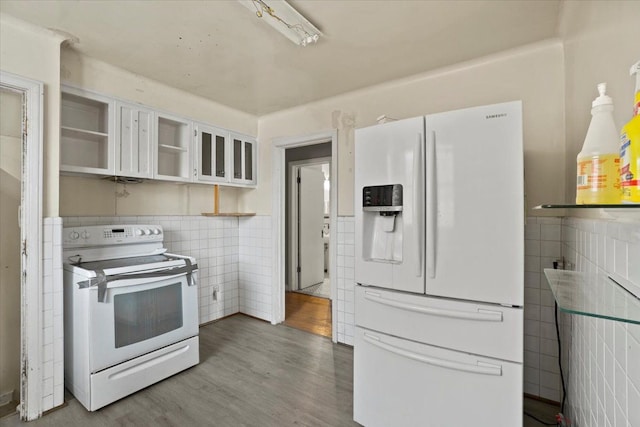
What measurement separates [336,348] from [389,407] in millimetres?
1260

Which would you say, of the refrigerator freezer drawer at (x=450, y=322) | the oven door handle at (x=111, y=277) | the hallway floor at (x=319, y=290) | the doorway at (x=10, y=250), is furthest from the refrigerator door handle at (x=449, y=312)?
the hallway floor at (x=319, y=290)

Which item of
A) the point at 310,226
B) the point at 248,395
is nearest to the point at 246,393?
the point at 248,395

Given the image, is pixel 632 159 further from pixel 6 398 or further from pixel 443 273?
pixel 6 398

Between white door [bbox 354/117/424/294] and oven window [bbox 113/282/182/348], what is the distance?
151 cm

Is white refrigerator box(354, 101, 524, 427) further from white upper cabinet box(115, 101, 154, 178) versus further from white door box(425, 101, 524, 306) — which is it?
white upper cabinet box(115, 101, 154, 178)

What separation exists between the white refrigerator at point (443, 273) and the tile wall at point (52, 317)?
1.96m

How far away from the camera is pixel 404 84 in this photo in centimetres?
260

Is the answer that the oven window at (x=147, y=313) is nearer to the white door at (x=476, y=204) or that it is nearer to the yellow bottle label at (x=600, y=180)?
the white door at (x=476, y=204)

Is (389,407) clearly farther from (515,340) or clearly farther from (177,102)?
(177,102)

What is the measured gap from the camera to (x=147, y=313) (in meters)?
2.16

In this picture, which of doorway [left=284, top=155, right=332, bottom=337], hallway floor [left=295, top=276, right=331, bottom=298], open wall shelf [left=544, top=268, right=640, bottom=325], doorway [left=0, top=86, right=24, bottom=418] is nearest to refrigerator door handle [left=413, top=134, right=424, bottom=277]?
open wall shelf [left=544, top=268, right=640, bottom=325]

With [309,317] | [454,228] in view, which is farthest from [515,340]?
[309,317]

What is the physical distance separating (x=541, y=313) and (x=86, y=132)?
11.7 feet

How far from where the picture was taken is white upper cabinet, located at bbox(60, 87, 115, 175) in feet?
7.14
